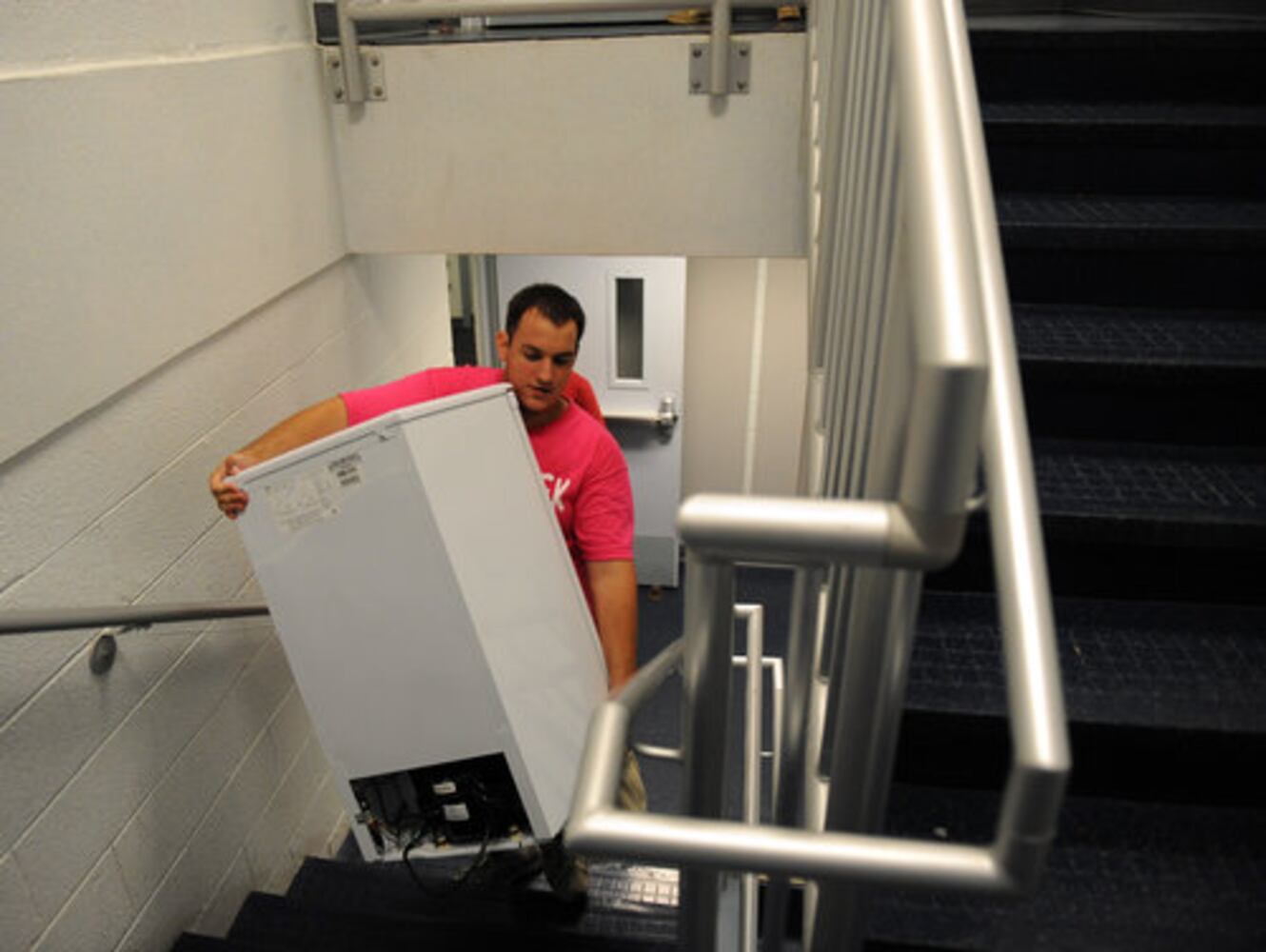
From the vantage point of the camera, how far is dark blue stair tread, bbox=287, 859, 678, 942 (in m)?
2.06

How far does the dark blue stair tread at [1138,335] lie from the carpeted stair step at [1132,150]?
0.27 meters

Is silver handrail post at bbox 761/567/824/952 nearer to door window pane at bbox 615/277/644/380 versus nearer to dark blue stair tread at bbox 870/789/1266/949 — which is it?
dark blue stair tread at bbox 870/789/1266/949

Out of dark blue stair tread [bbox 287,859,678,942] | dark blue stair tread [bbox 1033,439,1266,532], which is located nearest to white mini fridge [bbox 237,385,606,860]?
dark blue stair tread [bbox 287,859,678,942]

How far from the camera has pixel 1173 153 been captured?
5.19 feet

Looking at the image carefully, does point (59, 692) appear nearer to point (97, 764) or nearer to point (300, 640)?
point (97, 764)

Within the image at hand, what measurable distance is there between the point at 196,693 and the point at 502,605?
867 mm

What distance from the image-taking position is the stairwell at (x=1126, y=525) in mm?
1092

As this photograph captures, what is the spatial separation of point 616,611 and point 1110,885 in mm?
1068

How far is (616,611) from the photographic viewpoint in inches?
75.6

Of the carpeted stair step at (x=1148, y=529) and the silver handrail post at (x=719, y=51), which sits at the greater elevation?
the silver handrail post at (x=719, y=51)

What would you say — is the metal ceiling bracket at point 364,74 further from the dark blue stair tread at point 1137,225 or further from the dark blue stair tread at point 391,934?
the dark blue stair tread at point 391,934

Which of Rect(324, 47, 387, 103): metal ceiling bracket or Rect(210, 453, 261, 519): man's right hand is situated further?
Rect(324, 47, 387, 103): metal ceiling bracket

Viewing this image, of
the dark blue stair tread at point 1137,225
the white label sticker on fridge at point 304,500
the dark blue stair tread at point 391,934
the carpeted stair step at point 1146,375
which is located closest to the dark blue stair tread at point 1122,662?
the carpeted stair step at point 1146,375

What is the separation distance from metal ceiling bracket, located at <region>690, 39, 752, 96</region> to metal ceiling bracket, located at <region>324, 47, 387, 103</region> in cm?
78
